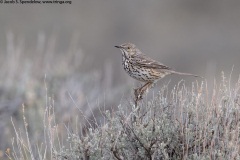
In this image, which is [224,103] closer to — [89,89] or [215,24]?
[89,89]

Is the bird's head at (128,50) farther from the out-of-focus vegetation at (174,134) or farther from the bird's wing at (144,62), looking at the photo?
the out-of-focus vegetation at (174,134)

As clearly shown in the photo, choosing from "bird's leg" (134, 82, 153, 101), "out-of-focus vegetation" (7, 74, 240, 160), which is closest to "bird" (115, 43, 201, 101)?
"bird's leg" (134, 82, 153, 101)

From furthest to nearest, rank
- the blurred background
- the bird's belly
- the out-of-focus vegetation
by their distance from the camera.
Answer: the blurred background
the bird's belly
the out-of-focus vegetation

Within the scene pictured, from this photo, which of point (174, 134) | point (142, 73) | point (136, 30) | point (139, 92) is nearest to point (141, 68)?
point (142, 73)

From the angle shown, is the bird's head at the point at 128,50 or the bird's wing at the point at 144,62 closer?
the bird's wing at the point at 144,62

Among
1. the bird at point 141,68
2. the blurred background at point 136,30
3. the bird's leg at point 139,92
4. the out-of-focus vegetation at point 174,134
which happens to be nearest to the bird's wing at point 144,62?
the bird at point 141,68

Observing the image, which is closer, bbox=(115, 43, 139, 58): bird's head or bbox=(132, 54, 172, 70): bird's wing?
bbox=(132, 54, 172, 70): bird's wing

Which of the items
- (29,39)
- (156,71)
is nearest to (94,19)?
(29,39)

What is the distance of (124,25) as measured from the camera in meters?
26.3

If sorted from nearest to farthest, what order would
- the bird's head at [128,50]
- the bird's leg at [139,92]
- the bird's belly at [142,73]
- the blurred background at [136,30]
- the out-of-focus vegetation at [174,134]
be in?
the out-of-focus vegetation at [174,134] < the bird's leg at [139,92] < the bird's belly at [142,73] < the bird's head at [128,50] < the blurred background at [136,30]

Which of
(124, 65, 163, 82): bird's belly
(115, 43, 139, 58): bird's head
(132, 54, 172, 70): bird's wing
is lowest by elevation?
(124, 65, 163, 82): bird's belly

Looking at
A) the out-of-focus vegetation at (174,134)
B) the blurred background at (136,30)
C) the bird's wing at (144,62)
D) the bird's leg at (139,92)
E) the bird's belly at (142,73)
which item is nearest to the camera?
A: the out-of-focus vegetation at (174,134)

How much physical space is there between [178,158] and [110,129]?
62 centimetres

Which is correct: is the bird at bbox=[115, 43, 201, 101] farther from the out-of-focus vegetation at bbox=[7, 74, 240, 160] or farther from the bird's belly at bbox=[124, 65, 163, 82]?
the out-of-focus vegetation at bbox=[7, 74, 240, 160]
